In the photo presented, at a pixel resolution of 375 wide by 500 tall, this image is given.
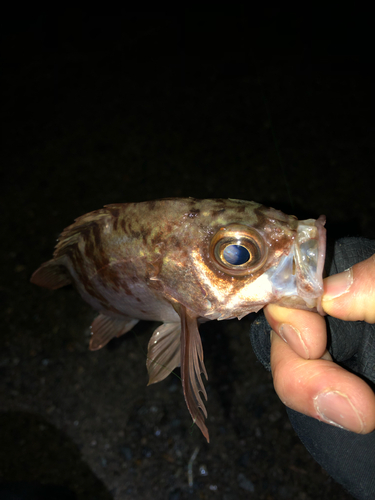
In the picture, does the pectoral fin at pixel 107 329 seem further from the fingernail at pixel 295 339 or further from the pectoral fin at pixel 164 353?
the fingernail at pixel 295 339

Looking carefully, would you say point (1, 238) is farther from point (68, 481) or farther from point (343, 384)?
point (343, 384)

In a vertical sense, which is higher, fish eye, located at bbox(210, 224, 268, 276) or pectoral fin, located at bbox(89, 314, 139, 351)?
fish eye, located at bbox(210, 224, 268, 276)

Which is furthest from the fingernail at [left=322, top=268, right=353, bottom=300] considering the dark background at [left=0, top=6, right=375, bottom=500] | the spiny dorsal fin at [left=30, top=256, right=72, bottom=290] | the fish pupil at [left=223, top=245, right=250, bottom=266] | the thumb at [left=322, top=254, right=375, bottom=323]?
the dark background at [left=0, top=6, right=375, bottom=500]

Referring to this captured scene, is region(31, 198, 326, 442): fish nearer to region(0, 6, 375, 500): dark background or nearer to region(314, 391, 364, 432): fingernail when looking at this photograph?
region(314, 391, 364, 432): fingernail

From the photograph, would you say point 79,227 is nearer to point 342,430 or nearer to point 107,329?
point 107,329

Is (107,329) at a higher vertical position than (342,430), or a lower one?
higher

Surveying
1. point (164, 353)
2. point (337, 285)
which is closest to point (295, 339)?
point (337, 285)

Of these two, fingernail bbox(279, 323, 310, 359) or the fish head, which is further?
fingernail bbox(279, 323, 310, 359)

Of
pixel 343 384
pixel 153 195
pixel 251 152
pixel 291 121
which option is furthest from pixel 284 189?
pixel 343 384
